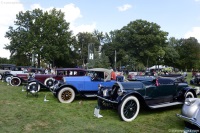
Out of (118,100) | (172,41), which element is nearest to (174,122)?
(118,100)

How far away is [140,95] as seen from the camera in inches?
253

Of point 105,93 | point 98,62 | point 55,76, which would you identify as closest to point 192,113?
point 105,93

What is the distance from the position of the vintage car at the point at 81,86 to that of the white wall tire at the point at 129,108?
10.5 ft

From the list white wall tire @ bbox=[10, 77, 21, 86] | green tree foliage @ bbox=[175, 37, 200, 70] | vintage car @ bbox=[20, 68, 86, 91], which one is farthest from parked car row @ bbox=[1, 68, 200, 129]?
green tree foliage @ bbox=[175, 37, 200, 70]

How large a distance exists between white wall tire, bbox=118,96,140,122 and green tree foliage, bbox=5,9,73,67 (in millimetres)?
30397

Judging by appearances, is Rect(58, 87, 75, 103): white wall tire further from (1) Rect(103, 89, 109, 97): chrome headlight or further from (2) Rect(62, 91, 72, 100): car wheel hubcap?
(1) Rect(103, 89, 109, 97): chrome headlight

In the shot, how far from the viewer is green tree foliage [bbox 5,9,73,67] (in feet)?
117

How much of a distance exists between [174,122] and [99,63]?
30028 millimetres

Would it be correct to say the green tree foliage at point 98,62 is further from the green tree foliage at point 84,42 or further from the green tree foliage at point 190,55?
the green tree foliage at point 190,55

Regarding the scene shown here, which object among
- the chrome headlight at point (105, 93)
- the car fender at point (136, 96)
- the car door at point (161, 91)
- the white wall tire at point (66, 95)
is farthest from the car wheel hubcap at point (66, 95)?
the car door at point (161, 91)

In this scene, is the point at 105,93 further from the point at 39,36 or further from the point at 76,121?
the point at 39,36

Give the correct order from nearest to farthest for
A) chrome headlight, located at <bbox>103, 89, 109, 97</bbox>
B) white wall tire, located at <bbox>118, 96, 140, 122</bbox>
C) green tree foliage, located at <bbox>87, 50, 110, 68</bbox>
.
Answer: white wall tire, located at <bbox>118, 96, 140, 122</bbox> → chrome headlight, located at <bbox>103, 89, 109, 97</bbox> → green tree foliage, located at <bbox>87, 50, 110, 68</bbox>

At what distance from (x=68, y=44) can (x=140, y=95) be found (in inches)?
1350

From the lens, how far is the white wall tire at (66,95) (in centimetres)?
895
